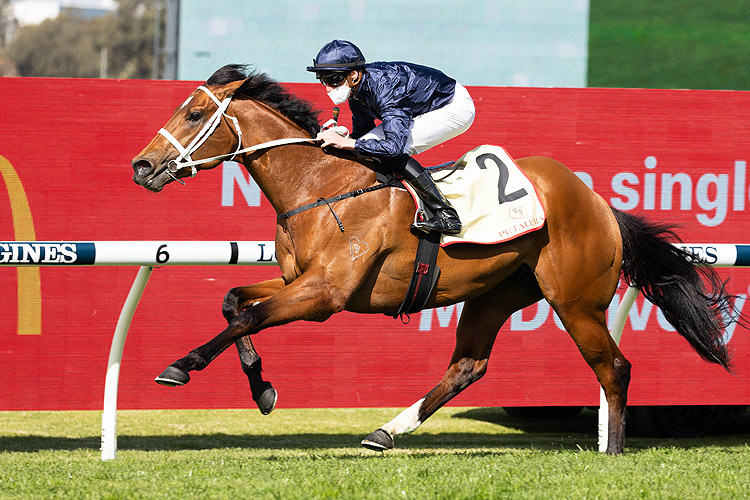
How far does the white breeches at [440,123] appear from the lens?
14.6 feet

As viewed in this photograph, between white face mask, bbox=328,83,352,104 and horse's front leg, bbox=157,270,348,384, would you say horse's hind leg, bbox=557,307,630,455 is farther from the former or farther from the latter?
white face mask, bbox=328,83,352,104

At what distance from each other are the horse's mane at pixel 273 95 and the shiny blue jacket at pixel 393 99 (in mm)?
216

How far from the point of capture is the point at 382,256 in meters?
4.30

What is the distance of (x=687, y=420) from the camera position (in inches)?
249

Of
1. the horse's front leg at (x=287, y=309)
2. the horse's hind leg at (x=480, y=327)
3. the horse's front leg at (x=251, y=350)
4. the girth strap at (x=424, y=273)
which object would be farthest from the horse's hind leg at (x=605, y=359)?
the horse's front leg at (x=251, y=350)

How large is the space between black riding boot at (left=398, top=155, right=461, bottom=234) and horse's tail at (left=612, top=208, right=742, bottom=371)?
109 cm

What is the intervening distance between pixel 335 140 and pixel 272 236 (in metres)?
1.47

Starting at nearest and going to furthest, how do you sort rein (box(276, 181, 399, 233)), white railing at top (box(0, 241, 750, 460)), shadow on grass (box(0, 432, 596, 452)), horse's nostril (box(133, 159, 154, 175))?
horse's nostril (box(133, 159, 154, 175)) → rein (box(276, 181, 399, 233)) → white railing at top (box(0, 241, 750, 460)) → shadow on grass (box(0, 432, 596, 452))

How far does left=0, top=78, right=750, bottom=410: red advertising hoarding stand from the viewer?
17.7 feet

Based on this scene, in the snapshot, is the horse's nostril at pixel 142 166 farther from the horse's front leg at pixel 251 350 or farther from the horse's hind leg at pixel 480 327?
the horse's hind leg at pixel 480 327

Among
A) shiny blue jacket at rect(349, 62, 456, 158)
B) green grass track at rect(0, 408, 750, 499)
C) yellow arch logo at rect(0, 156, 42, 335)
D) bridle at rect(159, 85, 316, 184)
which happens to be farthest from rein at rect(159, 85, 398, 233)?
yellow arch logo at rect(0, 156, 42, 335)

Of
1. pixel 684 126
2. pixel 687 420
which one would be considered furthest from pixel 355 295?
pixel 687 420

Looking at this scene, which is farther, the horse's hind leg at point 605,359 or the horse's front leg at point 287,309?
the horse's hind leg at point 605,359

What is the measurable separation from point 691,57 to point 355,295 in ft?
43.1
